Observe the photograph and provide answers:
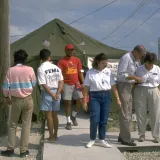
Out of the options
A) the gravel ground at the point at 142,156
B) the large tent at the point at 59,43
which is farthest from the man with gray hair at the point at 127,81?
the large tent at the point at 59,43

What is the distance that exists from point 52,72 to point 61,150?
1402 mm

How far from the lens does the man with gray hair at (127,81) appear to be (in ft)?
20.9

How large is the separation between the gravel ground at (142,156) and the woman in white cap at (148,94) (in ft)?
1.45

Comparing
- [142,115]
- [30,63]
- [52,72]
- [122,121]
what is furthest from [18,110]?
[30,63]

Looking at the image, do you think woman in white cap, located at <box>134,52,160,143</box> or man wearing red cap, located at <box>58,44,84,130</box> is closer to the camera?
woman in white cap, located at <box>134,52,160,143</box>

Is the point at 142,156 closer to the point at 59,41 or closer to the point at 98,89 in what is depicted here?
the point at 98,89

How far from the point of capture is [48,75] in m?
6.44

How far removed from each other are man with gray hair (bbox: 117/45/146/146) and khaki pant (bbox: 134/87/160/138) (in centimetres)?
27

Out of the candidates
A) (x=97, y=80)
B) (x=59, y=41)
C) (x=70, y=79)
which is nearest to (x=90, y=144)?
(x=97, y=80)

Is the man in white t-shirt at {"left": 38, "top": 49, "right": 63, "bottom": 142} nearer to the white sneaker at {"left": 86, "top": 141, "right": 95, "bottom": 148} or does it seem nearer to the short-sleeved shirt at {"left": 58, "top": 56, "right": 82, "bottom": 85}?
the white sneaker at {"left": 86, "top": 141, "right": 95, "bottom": 148}

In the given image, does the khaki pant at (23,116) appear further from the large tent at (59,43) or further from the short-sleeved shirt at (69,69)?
the large tent at (59,43)

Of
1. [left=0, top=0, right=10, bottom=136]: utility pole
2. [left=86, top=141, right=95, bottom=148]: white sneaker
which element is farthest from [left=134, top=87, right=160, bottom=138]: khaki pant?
[left=0, top=0, right=10, bottom=136]: utility pole

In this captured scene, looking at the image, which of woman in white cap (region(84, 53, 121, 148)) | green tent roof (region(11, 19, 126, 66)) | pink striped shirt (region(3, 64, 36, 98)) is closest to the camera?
pink striped shirt (region(3, 64, 36, 98))

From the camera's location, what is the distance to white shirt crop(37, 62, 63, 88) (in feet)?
20.9
